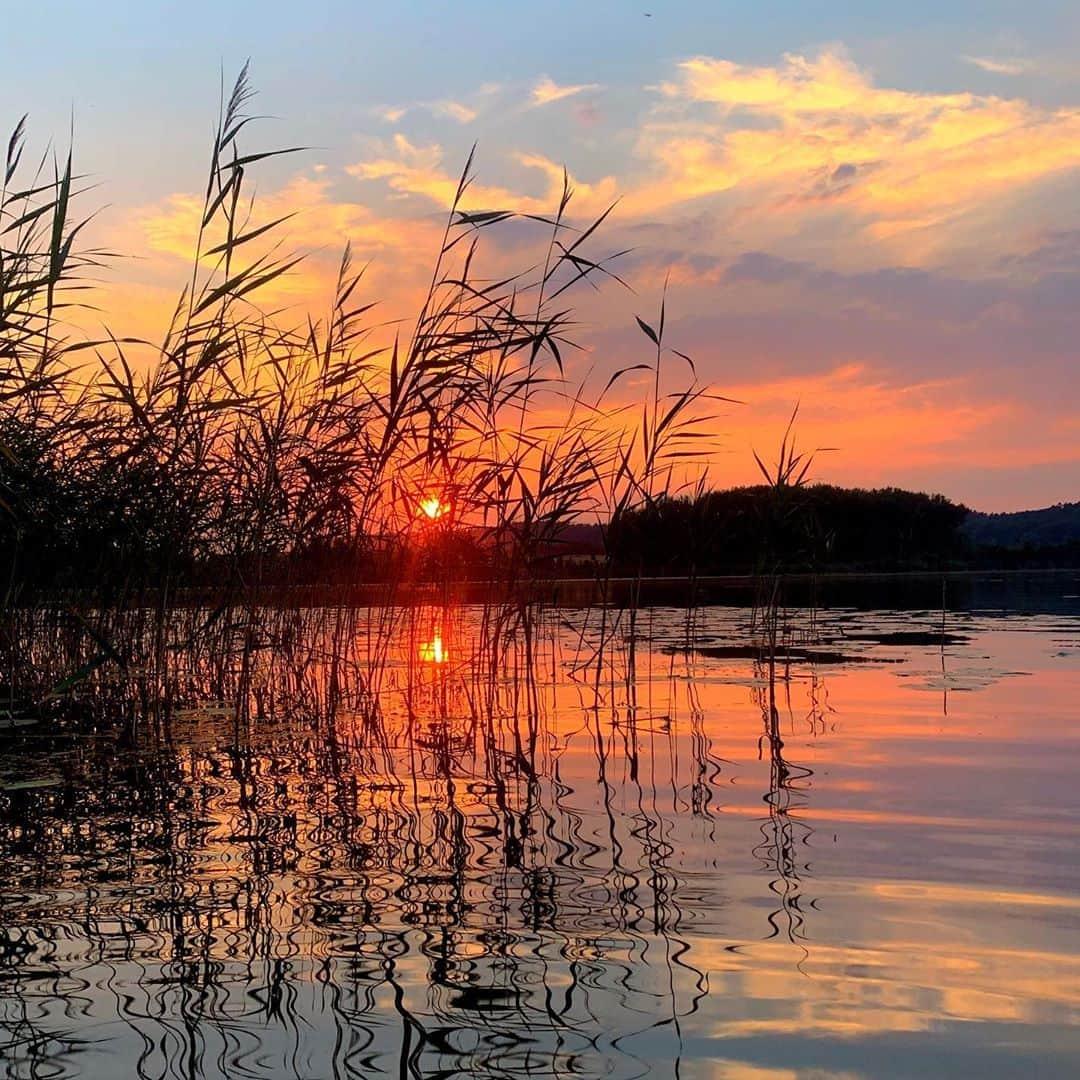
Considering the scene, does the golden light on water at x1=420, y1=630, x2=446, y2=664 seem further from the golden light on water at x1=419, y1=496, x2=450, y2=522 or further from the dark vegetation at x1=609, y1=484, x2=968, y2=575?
the golden light on water at x1=419, y1=496, x2=450, y2=522

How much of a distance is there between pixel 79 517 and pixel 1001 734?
455cm

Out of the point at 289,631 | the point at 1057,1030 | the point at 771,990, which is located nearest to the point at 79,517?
the point at 289,631

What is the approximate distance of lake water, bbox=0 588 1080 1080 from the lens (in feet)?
6.04

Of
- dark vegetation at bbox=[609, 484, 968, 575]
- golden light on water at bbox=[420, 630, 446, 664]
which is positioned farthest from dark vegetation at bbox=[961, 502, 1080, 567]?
golden light on water at bbox=[420, 630, 446, 664]

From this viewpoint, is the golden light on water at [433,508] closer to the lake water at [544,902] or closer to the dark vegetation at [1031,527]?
the lake water at [544,902]

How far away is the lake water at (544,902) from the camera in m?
1.84

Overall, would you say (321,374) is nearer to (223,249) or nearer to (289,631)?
(223,249)

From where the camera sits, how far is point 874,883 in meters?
2.73

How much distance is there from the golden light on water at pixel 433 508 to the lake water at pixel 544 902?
167cm

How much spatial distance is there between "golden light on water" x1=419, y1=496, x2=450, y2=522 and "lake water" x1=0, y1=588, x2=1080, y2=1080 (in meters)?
1.67

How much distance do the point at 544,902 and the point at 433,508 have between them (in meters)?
4.26

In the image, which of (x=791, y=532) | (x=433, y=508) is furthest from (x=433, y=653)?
(x=433, y=508)

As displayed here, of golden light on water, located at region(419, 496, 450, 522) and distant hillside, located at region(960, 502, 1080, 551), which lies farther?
distant hillside, located at region(960, 502, 1080, 551)

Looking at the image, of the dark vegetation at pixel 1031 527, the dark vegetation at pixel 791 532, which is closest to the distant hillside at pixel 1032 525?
the dark vegetation at pixel 1031 527
